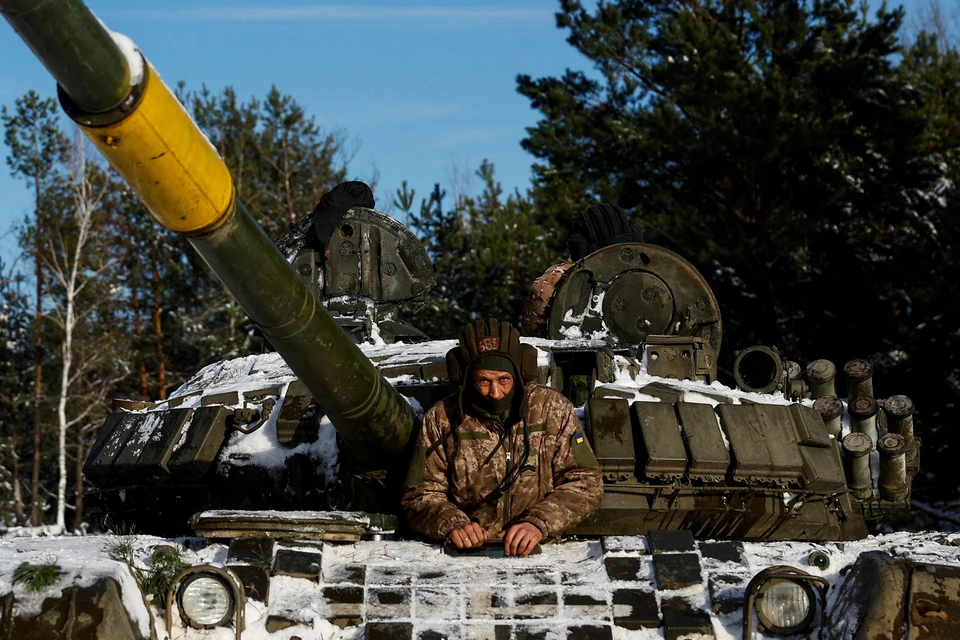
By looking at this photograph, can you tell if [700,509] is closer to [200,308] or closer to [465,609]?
[465,609]

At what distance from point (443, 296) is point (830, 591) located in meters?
21.9

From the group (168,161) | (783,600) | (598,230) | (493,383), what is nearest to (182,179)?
(168,161)

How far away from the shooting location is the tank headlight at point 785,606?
5395mm

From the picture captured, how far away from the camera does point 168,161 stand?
16.3ft

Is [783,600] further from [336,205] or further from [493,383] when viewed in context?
[336,205]

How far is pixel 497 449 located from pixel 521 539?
2.33ft

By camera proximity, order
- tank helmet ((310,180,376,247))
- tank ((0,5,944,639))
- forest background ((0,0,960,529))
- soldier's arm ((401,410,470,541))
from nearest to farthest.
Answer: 1. tank ((0,5,944,639))
2. soldier's arm ((401,410,470,541))
3. tank helmet ((310,180,376,247))
4. forest background ((0,0,960,529))

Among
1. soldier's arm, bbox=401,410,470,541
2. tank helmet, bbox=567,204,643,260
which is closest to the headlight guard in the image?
soldier's arm, bbox=401,410,470,541

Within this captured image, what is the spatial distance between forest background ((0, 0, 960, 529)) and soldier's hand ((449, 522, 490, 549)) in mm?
17144

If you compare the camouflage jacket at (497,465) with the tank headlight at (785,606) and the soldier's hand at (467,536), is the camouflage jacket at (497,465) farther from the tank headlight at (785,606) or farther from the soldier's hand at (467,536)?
the tank headlight at (785,606)

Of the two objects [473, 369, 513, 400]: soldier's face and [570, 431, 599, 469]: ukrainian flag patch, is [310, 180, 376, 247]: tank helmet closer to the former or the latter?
[473, 369, 513, 400]: soldier's face

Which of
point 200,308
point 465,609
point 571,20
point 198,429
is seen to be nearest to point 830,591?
point 465,609

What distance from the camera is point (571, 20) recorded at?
27.6m

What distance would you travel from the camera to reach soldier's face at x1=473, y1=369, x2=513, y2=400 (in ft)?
21.8
